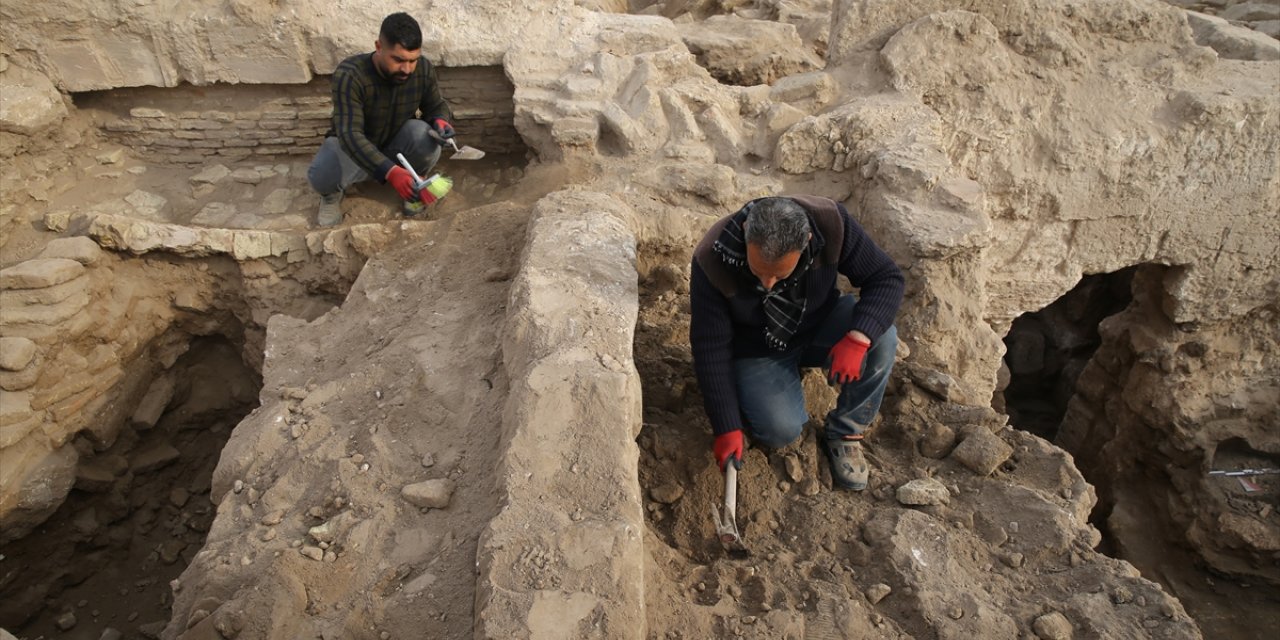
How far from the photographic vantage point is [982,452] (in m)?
3.16

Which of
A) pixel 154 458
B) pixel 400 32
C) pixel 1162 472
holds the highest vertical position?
pixel 400 32

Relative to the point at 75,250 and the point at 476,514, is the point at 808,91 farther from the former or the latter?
the point at 75,250

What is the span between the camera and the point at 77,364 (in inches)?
158

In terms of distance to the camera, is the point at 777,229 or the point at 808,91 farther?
the point at 808,91

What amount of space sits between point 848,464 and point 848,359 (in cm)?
48

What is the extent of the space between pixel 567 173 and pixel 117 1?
2.94m

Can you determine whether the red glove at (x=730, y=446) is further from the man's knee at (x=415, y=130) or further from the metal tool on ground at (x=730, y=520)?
the man's knee at (x=415, y=130)

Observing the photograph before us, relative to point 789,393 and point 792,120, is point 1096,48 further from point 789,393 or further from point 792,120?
point 789,393

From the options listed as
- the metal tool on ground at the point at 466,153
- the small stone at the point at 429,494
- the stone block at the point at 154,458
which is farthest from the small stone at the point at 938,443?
the stone block at the point at 154,458

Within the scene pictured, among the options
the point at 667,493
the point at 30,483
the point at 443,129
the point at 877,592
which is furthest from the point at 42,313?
the point at 877,592

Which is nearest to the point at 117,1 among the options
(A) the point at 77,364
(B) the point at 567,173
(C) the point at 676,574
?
(A) the point at 77,364

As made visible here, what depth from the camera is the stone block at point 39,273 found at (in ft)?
12.6

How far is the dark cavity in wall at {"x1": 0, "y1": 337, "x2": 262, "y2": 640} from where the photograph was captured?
3.93 m

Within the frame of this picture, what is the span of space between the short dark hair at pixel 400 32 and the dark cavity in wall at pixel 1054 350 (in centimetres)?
661
